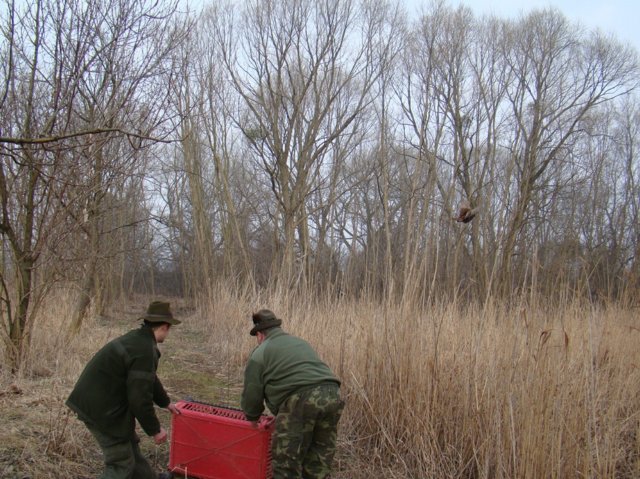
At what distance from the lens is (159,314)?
3414mm

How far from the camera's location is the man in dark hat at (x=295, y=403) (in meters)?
3.48

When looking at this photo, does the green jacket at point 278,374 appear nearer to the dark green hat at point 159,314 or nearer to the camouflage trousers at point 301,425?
the camouflage trousers at point 301,425

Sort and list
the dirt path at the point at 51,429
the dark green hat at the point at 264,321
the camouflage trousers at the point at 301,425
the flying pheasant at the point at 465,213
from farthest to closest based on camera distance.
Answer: the dark green hat at the point at 264,321 → the dirt path at the point at 51,429 → the camouflage trousers at the point at 301,425 → the flying pheasant at the point at 465,213

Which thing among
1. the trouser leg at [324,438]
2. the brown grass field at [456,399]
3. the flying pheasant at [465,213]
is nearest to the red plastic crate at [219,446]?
the trouser leg at [324,438]

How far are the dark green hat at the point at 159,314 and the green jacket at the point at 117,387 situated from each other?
0.13 metres

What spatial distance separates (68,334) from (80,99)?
3129 mm

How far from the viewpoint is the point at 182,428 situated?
3.70 metres

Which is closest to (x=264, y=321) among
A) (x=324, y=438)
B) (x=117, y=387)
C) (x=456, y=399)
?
(x=324, y=438)

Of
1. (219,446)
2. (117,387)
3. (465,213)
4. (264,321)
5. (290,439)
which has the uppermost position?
(465,213)

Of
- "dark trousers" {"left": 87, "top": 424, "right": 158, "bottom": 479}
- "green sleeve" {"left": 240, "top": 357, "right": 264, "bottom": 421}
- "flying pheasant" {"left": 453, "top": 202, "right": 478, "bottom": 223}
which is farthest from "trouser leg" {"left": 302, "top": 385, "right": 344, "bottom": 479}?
"flying pheasant" {"left": 453, "top": 202, "right": 478, "bottom": 223}

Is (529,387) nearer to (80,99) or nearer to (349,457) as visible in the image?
(349,457)

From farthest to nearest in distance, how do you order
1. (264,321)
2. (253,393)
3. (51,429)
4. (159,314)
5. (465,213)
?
(264,321) → (51,429) → (253,393) → (159,314) → (465,213)

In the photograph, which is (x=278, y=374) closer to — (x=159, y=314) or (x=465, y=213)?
(x=159, y=314)

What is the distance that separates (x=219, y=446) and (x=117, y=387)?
2.65ft
